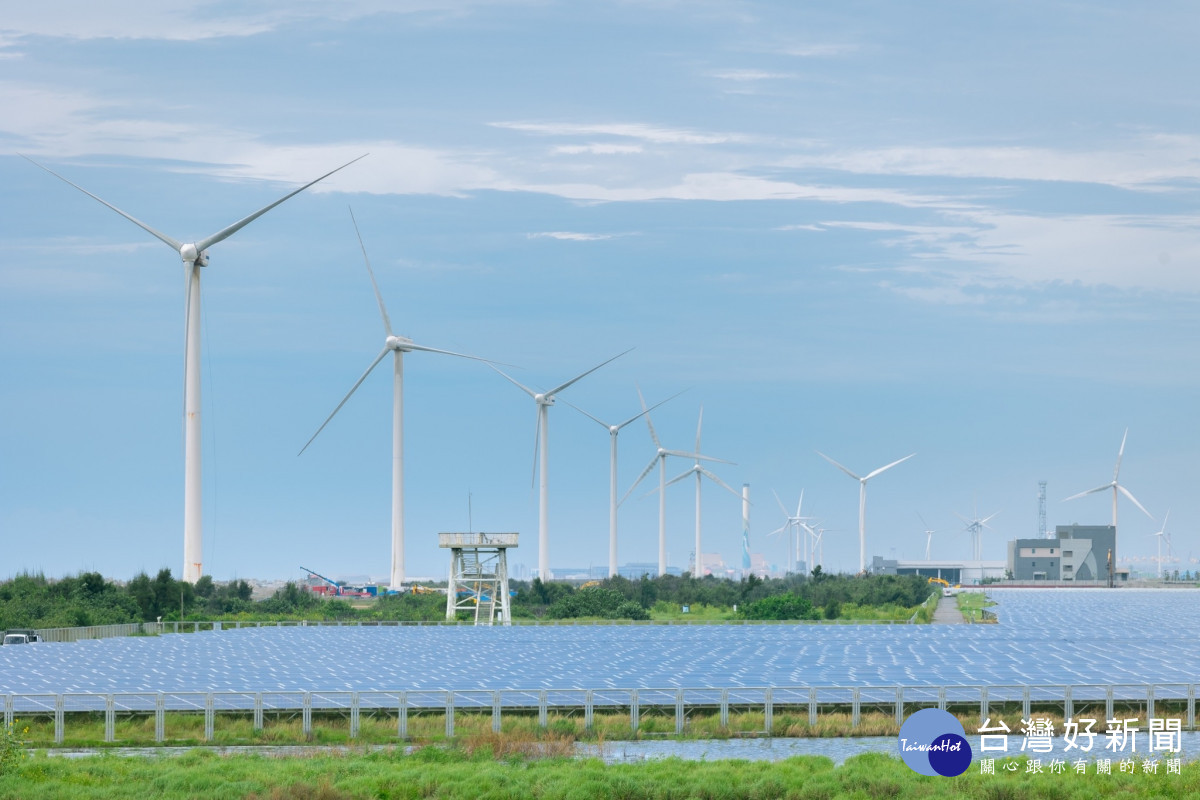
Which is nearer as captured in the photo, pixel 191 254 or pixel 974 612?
pixel 191 254

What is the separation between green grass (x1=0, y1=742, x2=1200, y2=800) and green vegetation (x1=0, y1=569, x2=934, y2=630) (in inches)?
2658

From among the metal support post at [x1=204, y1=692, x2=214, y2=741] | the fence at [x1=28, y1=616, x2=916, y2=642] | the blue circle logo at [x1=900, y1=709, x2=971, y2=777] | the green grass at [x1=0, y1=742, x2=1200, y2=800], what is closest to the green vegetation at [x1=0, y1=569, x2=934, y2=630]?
the fence at [x1=28, y1=616, x2=916, y2=642]

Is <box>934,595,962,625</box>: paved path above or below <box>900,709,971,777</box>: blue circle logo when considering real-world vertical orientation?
below

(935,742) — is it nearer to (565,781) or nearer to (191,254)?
(565,781)

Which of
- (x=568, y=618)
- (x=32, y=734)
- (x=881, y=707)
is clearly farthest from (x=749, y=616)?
(x=32, y=734)

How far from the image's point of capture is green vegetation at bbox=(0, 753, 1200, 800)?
40.2 meters

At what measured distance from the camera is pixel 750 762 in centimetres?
4472

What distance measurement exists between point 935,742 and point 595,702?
21.1 metres

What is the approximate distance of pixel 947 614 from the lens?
145 m

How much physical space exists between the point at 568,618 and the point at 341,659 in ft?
190

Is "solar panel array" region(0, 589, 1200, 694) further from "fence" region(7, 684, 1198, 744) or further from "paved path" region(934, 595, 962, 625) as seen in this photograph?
"paved path" region(934, 595, 962, 625)

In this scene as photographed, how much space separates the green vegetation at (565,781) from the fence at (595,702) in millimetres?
7287

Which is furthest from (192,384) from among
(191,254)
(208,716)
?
(208,716)

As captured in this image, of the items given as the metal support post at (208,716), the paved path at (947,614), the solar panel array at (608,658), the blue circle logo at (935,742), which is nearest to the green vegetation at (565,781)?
the blue circle logo at (935,742)
